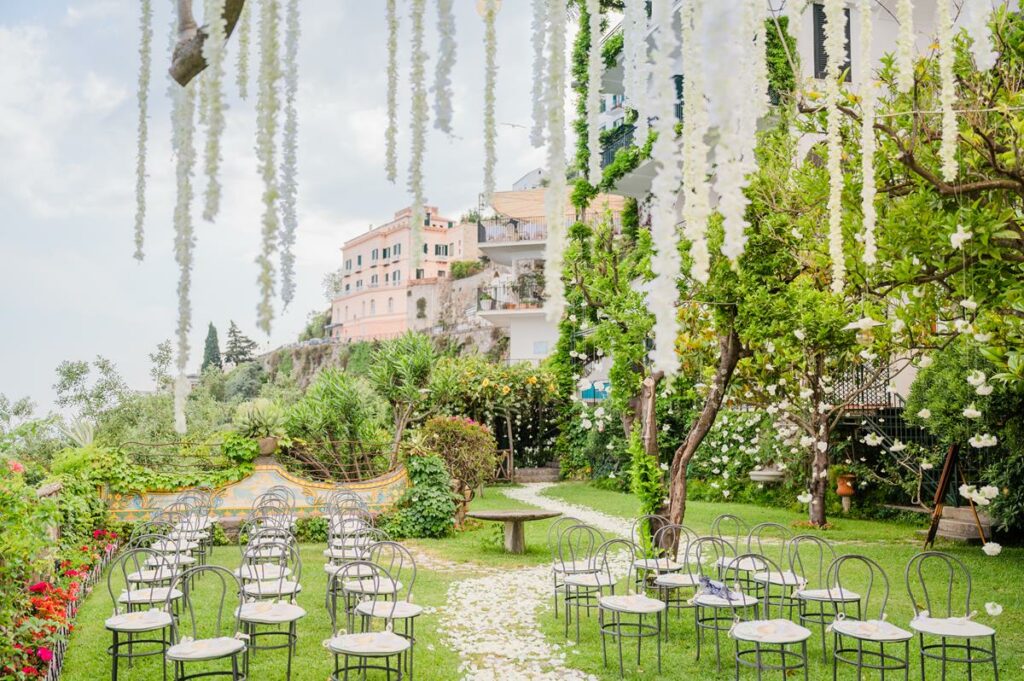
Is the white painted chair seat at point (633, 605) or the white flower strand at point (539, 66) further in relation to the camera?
the white painted chair seat at point (633, 605)

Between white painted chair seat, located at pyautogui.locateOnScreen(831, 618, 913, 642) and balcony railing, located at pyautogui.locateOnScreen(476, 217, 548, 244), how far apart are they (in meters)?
26.8

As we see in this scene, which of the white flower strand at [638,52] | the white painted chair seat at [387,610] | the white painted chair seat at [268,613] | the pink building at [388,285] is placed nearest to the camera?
the white flower strand at [638,52]

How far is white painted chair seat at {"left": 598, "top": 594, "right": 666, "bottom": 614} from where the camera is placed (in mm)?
5773

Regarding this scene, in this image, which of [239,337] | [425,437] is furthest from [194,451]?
[239,337]

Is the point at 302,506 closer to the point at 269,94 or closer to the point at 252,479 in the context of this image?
the point at 252,479

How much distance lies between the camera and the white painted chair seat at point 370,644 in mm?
4895

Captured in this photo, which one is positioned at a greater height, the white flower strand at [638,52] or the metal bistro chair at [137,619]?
the white flower strand at [638,52]

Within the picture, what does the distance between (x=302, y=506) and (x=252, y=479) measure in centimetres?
88

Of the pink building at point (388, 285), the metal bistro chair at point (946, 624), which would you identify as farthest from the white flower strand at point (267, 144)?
the pink building at point (388, 285)

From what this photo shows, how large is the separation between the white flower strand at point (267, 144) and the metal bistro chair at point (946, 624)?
5.02 m

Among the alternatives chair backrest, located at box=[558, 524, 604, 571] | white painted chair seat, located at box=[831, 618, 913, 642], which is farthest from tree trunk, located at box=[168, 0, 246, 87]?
chair backrest, located at box=[558, 524, 604, 571]

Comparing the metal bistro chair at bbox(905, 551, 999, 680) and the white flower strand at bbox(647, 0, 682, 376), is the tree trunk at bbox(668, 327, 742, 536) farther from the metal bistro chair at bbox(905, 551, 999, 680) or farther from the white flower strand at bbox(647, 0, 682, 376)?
the white flower strand at bbox(647, 0, 682, 376)

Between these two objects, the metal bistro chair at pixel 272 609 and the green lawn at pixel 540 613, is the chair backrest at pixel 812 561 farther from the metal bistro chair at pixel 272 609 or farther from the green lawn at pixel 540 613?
the metal bistro chair at pixel 272 609

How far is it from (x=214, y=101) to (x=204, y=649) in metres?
4.72
